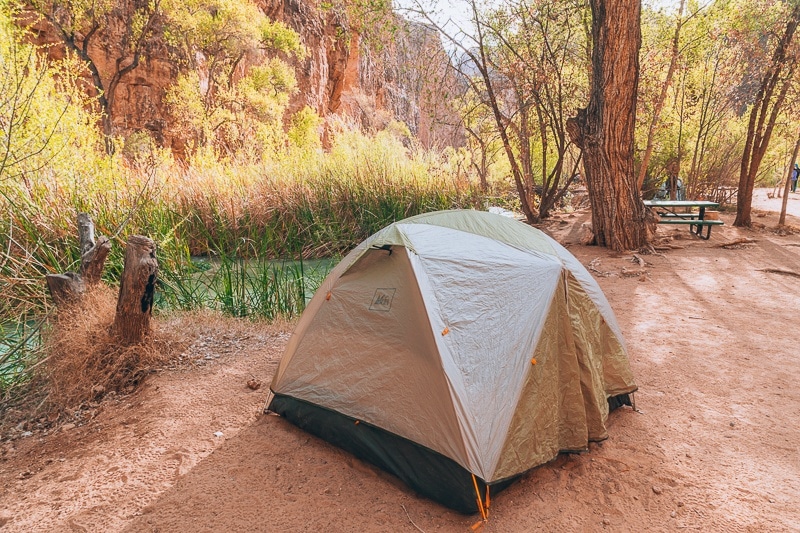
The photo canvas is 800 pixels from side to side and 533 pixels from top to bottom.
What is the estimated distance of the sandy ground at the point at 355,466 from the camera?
2219 mm

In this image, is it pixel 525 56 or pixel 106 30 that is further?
pixel 106 30

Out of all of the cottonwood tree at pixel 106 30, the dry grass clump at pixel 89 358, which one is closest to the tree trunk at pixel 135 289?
the dry grass clump at pixel 89 358

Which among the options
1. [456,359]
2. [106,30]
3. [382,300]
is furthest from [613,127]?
[106,30]

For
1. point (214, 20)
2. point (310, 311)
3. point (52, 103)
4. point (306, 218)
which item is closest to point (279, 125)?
point (214, 20)

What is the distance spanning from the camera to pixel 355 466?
2629 millimetres

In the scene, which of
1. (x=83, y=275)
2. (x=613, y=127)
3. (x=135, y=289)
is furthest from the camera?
(x=613, y=127)

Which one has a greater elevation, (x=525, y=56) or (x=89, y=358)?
(x=525, y=56)

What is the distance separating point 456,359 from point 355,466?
88 centimetres

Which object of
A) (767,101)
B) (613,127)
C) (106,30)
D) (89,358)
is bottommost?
(89,358)

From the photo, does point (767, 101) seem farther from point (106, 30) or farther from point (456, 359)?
point (106, 30)

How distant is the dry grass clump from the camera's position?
11.0ft

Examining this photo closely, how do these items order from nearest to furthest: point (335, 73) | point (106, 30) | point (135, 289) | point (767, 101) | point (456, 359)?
point (456, 359)
point (135, 289)
point (767, 101)
point (106, 30)
point (335, 73)

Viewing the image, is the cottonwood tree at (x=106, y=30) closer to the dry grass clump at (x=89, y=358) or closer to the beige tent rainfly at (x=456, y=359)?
the dry grass clump at (x=89, y=358)

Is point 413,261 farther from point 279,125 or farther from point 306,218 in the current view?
point 279,125
